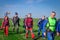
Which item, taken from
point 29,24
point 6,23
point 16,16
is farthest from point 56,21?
point 16,16

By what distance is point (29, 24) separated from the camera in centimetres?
2062

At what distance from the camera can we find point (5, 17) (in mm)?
22328

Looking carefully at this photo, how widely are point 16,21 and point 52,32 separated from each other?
11201 millimetres

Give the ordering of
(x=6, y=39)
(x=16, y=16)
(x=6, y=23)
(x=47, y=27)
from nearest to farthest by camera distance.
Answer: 1. (x=47, y=27)
2. (x=6, y=39)
3. (x=6, y=23)
4. (x=16, y=16)

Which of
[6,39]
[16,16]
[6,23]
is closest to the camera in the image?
[6,39]

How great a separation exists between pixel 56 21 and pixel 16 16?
1102cm

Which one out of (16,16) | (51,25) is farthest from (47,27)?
(16,16)

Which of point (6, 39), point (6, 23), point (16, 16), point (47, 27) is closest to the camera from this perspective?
point (47, 27)

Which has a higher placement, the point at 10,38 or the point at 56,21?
the point at 56,21

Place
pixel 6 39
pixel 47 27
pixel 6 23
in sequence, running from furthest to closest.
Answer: pixel 6 23, pixel 6 39, pixel 47 27

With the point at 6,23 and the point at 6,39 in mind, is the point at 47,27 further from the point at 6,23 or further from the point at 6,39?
the point at 6,23

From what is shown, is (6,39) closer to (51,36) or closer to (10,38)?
(10,38)

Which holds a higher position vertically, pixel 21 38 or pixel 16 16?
pixel 16 16

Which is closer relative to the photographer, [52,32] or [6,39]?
[52,32]
